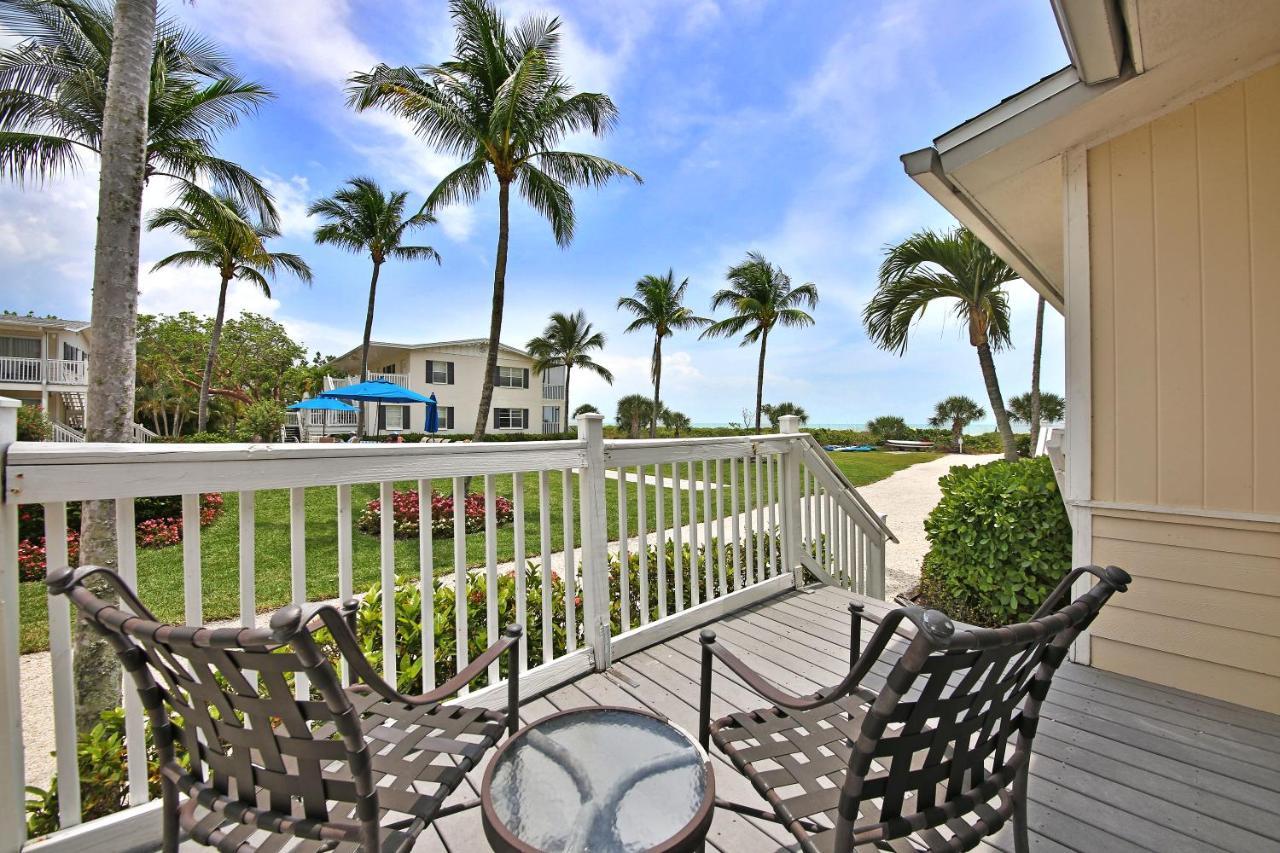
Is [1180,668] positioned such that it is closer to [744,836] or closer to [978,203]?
[744,836]

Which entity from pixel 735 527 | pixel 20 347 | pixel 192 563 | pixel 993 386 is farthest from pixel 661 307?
pixel 20 347

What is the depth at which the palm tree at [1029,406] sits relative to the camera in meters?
25.5

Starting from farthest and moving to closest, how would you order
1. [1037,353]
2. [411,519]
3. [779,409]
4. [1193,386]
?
1. [779,409]
2. [1037,353]
3. [411,519]
4. [1193,386]

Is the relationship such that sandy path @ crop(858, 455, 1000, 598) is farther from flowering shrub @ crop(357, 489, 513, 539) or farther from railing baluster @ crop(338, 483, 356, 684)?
flowering shrub @ crop(357, 489, 513, 539)

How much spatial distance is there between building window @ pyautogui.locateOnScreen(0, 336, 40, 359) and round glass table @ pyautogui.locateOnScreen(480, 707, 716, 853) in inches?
1107

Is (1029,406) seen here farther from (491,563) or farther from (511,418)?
(491,563)

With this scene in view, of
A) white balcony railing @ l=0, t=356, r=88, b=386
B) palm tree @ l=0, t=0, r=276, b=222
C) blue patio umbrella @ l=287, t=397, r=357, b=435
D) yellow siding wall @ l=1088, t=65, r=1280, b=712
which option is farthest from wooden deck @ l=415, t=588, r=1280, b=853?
white balcony railing @ l=0, t=356, r=88, b=386

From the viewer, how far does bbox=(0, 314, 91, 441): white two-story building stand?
17.7m

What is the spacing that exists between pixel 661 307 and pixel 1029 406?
2258cm

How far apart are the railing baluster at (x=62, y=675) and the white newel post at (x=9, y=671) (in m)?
0.06

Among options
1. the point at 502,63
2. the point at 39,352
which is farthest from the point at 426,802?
the point at 39,352

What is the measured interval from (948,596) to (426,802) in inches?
171

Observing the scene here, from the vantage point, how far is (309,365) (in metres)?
29.6

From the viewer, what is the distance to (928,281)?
704 centimetres
